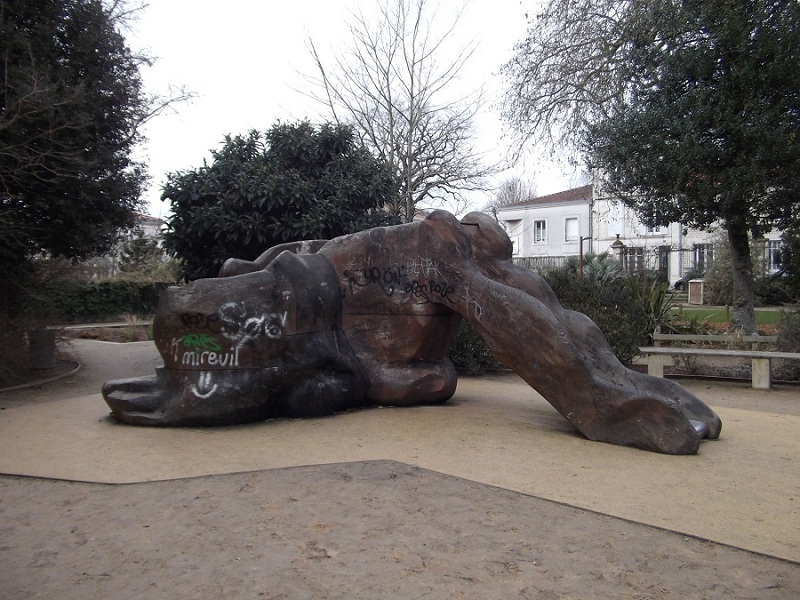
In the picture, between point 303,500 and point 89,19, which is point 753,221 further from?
point 89,19

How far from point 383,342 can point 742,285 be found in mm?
9294

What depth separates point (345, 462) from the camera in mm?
5520

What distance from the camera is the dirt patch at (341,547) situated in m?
3.33

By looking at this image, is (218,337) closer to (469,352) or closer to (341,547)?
(341,547)

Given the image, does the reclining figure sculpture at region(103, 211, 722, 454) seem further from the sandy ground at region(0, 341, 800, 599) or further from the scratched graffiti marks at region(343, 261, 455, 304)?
the sandy ground at region(0, 341, 800, 599)

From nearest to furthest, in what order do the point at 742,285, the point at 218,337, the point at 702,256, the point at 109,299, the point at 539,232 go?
the point at 218,337 → the point at 742,285 → the point at 109,299 → the point at 702,256 → the point at 539,232

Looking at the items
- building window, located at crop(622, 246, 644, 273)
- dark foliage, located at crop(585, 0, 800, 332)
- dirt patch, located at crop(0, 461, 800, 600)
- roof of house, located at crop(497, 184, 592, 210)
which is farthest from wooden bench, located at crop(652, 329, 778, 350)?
roof of house, located at crop(497, 184, 592, 210)

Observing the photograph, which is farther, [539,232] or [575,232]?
[539,232]

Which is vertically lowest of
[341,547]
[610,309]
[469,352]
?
[341,547]

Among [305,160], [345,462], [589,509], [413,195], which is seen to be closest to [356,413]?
[345,462]

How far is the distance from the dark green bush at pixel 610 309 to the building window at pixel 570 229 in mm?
31603

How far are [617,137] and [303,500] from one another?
10934 mm

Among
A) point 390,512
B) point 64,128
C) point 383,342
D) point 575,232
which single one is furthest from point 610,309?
point 575,232

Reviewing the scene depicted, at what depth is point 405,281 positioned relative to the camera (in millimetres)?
7695
